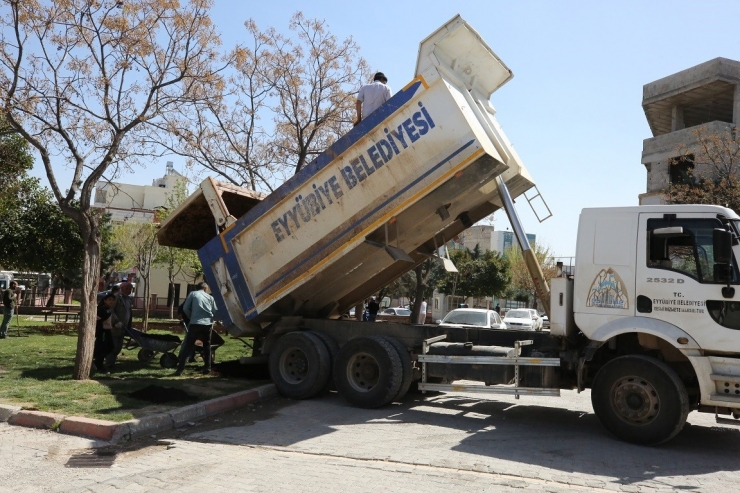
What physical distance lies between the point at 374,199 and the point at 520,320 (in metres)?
22.7

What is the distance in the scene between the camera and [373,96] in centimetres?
870

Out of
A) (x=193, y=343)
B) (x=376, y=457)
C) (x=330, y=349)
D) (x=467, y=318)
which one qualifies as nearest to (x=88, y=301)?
(x=193, y=343)

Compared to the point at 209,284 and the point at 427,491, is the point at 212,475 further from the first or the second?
the point at 209,284

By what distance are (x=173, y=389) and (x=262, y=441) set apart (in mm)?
2233

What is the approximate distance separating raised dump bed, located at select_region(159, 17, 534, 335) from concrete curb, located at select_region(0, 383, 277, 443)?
6.34ft

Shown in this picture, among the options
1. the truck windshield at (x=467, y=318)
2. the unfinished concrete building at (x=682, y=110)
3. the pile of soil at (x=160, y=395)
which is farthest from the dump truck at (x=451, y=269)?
the unfinished concrete building at (x=682, y=110)

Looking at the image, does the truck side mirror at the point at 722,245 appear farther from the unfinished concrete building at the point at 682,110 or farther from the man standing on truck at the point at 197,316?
the unfinished concrete building at the point at 682,110

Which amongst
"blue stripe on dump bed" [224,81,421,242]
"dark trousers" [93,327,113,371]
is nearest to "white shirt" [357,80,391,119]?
"blue stripe on dump bed" [224,81,421,242]

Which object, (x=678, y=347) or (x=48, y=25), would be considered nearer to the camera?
(x=678, y=347)

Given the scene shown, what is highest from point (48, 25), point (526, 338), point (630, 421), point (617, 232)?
point (48, 25)

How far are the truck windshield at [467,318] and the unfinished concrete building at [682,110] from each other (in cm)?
1114

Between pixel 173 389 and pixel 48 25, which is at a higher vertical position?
pixel 48 25

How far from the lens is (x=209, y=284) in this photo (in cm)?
924

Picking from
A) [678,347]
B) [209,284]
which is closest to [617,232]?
[678,347]
